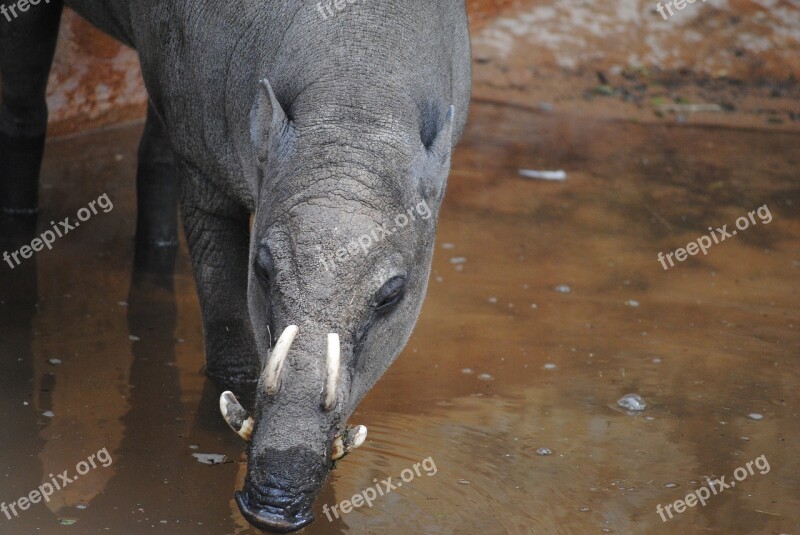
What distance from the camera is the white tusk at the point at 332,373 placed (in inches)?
124

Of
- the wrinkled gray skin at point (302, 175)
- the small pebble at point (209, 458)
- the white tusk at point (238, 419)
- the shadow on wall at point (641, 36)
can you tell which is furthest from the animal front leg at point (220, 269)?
the shadow on wall at point (641, 36)

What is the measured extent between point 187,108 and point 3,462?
1.48 meters

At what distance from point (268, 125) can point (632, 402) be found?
235 centimetres

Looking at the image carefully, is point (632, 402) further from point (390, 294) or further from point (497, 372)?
point (390, 294)

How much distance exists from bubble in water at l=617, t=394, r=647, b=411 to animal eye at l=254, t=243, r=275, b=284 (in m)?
2.29

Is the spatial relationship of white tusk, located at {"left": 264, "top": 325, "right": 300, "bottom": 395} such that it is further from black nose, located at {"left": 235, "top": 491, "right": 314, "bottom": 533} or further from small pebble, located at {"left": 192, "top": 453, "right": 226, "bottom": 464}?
small pebble, located at {"left": 192, "top": 453, "right": 226, "bottom": 464}

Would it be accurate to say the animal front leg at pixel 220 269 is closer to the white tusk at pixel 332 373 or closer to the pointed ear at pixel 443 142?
the pointed ear at pixel 443 142

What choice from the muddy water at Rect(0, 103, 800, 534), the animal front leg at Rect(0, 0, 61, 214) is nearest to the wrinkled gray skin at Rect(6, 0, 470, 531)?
the muddy water at Rect(0, 103, 800, 534)

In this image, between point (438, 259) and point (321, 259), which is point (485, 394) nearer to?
point (438, 259)

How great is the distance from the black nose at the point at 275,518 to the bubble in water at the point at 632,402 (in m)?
2.38

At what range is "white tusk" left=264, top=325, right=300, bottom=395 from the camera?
3152 mm

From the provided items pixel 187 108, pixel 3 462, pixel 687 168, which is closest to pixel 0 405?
pixel 3 462

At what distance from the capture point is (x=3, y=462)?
4.43 metres

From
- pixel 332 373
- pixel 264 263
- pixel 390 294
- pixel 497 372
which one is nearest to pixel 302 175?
pixel 264 263
